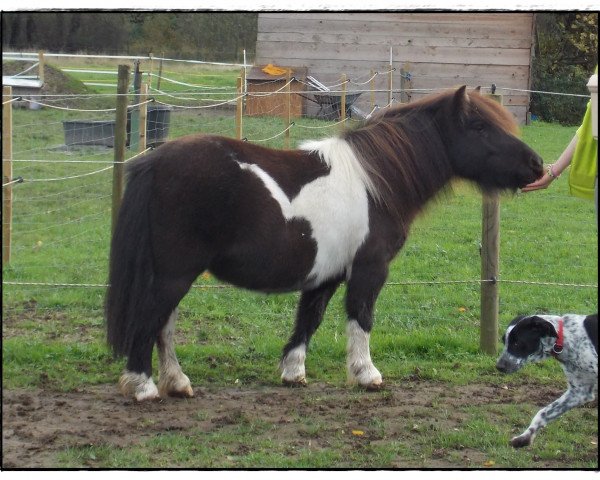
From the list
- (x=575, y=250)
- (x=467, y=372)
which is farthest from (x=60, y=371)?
(x=575, y=250)

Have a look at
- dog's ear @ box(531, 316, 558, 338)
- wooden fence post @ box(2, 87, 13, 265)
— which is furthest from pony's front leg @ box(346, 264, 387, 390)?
wooden fence post @ box(2, 87, 13, 265)

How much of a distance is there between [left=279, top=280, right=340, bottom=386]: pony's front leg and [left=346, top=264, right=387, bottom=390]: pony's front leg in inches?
9.2

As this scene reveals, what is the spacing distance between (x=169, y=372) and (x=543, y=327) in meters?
2.35

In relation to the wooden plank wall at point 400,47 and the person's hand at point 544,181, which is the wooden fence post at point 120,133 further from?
the wooden plank wall at point 400,47

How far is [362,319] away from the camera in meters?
5.43

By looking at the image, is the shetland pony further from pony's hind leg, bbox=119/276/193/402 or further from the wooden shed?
the wooden shed

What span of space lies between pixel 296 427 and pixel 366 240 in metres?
1.34

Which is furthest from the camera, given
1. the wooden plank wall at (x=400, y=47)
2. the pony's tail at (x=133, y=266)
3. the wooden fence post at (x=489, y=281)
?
the wooden plank wall at (x=400, y=47)

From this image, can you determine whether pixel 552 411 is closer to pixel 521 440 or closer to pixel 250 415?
pixel 521 440

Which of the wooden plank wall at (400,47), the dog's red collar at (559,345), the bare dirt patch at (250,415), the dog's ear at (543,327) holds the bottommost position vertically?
the bare dirt patch at (250,415)

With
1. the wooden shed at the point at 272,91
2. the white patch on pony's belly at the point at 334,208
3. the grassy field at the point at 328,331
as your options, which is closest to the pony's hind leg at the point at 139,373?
the grassy field at the point at 328,331

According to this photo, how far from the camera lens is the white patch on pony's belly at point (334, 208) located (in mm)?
5094

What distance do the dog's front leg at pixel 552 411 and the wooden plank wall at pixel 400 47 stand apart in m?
16.1

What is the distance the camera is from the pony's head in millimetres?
5555
